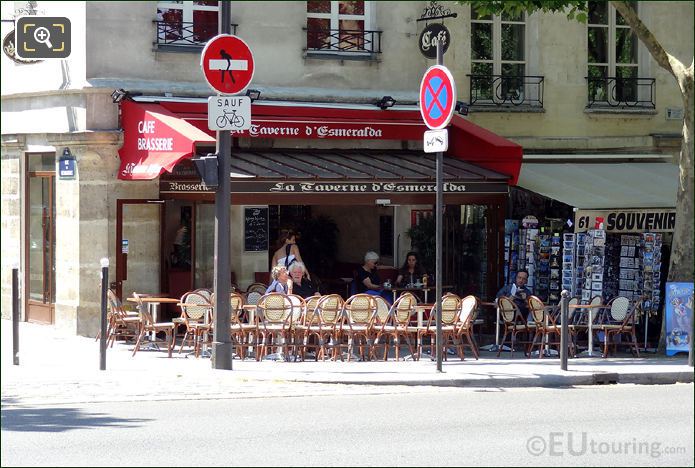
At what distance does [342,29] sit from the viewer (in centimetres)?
2016

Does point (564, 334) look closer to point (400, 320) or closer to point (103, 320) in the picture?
point (400, 320)

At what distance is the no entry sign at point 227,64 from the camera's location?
1480cm

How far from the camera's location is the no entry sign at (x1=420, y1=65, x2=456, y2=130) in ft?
47.7

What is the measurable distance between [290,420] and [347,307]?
525 cm

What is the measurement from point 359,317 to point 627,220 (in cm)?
517

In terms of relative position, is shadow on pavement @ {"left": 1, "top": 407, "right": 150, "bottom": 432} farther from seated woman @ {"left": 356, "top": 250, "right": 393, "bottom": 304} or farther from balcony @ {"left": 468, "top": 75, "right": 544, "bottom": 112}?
balcony @ {"left": 468, "top": 75, "right": 544, "bottom": 112}

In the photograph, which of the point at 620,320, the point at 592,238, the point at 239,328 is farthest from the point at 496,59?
the point at 239,328

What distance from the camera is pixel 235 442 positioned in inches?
390

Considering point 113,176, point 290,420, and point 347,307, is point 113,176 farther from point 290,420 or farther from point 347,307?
point 290,420

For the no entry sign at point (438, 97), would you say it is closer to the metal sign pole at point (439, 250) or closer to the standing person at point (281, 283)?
the metal sign pole at point (439, 250)

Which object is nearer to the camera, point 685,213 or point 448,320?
point 448,320

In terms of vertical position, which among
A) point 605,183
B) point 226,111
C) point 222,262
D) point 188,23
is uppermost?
point 188,23

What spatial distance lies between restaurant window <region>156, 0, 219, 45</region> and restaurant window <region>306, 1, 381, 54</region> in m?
1.73

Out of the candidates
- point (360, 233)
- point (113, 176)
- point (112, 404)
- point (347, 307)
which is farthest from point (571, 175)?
point (112, 404)
